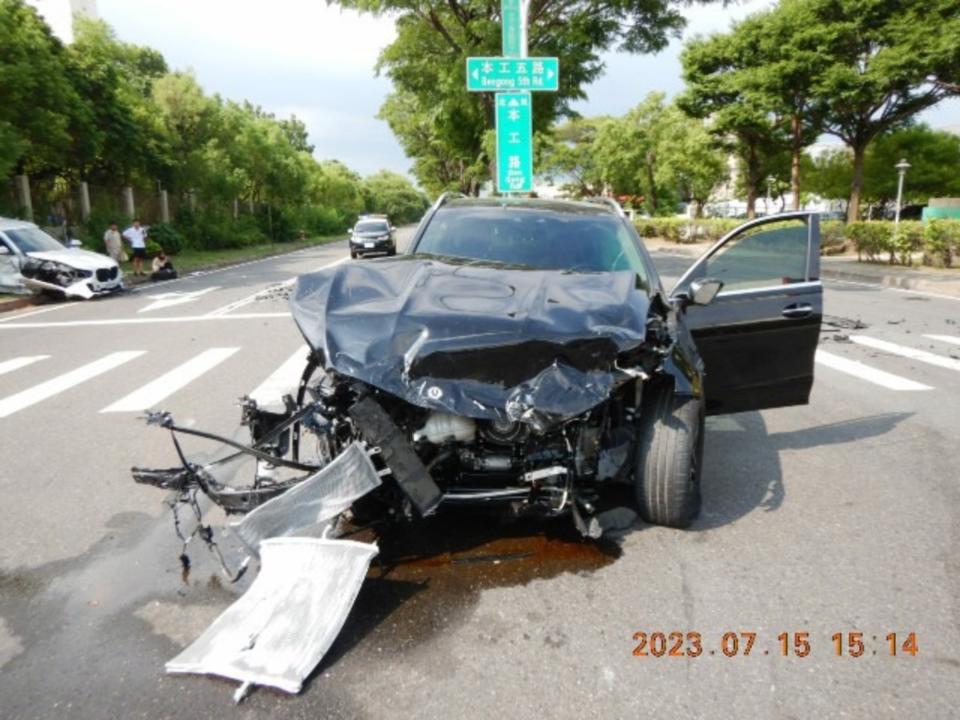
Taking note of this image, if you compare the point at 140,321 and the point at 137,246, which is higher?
the point at 137,246

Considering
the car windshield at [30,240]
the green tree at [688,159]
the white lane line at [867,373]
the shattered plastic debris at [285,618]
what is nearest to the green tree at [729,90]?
the green tree at [688,159]

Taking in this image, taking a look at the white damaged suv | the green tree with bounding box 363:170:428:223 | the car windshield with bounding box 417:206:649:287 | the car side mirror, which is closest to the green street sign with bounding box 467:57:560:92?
the white damaged suv

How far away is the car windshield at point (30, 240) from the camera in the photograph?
1427cm

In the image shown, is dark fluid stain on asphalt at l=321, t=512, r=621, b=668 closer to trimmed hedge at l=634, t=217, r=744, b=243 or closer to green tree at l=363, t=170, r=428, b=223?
trimmed hedge at l=634, t=217, r=744, b=243

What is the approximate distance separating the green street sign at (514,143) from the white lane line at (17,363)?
11596 mm

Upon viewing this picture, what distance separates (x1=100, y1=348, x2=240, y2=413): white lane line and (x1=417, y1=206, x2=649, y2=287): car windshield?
339 centimetres

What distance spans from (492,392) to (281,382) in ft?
15.3

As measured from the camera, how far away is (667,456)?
10.6 ft

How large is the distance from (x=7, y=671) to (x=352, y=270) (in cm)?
220

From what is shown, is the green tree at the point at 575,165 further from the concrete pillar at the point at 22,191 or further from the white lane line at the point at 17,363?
the white lane line at the point at 17,363

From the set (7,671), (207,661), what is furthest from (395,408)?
(7,671)

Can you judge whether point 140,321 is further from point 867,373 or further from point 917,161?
point 917,161

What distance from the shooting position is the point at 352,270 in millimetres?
3492

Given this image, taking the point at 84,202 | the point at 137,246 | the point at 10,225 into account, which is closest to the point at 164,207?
the point at 84,202
